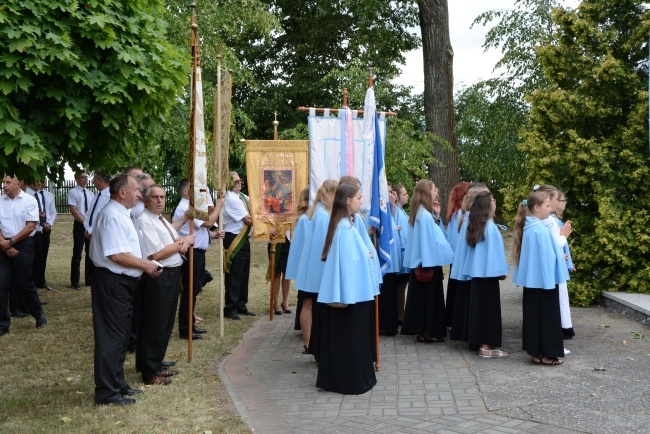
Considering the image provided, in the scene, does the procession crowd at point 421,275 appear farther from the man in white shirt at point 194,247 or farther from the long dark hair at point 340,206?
the man in white shirt at point 194,247

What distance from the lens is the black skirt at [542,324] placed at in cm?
853

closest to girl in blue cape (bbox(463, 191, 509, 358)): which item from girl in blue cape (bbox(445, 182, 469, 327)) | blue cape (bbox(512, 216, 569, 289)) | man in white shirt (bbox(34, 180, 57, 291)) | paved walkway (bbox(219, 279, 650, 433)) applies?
paved walkway (bbox(219, 279, 650, 433))

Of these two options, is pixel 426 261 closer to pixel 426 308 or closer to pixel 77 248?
pixel 426 308

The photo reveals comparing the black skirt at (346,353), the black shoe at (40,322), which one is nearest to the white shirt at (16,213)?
the black shoe at (40,322)

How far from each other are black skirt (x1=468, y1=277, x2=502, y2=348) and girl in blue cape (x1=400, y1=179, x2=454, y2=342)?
687mm

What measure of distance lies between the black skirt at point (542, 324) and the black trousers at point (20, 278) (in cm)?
680

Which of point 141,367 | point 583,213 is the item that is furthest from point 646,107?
point 141,367

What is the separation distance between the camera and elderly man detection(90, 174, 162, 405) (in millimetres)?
6930

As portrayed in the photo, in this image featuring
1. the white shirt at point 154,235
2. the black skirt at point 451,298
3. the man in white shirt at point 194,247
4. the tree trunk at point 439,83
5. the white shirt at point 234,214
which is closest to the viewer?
the white shirt at point 154,235

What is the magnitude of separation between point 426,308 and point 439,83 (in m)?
11.0

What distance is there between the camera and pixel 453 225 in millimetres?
10719

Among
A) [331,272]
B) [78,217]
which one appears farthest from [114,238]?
[78,217]

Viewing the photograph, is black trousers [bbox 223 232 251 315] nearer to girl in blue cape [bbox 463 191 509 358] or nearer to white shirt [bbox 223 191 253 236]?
white shirt [bbox 223 191 253 236]

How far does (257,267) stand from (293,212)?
8394 mm
